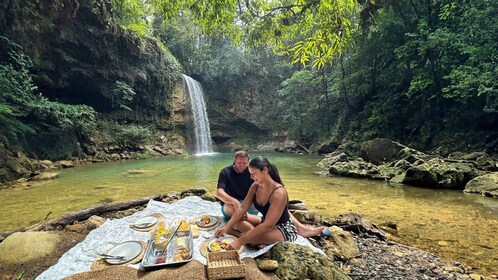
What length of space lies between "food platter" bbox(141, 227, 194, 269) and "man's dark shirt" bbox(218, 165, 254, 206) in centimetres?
107

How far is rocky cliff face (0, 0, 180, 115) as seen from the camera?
12953 millimetres

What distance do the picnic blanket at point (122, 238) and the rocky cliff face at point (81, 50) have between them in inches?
→ 419

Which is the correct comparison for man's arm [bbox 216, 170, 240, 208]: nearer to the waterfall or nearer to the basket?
the basket

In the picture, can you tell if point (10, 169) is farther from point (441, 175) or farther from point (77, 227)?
point (441, 175)

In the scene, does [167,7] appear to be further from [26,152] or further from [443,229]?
[26,152]

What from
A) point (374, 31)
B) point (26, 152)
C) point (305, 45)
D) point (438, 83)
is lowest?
point (26, 152)

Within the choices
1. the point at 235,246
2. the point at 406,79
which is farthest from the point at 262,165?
the point at 406,79

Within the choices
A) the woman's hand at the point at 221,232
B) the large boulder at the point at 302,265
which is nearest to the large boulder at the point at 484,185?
the large boulder at the point at 302,265

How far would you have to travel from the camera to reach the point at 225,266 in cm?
233

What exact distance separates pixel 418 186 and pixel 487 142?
6.50 meters

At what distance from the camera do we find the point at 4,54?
1241cm

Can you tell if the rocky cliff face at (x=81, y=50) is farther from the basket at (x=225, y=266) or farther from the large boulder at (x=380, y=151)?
the large boulder at (x=380, y=151)

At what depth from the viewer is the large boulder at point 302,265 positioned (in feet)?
7.77

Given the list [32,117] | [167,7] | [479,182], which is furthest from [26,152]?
[479,182]
